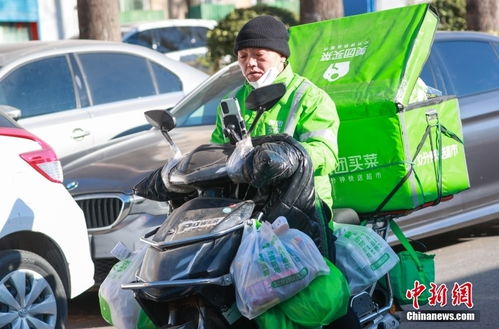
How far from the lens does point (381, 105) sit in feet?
16.0

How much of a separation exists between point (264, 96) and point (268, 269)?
0.72 meters

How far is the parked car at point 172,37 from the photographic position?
23266 millimetres

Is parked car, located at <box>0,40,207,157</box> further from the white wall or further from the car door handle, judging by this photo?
the white wall

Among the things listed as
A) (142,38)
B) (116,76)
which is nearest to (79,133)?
(116,76)

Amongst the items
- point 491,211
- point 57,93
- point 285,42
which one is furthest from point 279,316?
point 57,93

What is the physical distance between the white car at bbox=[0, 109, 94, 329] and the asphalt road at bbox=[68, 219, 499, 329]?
95 cm

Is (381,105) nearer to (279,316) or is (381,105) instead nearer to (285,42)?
(285,42)

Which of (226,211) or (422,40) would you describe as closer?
(226,211)

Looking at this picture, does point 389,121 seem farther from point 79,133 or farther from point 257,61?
point 79,133

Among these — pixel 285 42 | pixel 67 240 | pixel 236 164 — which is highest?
pixel 285 42

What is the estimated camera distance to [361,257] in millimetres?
4266

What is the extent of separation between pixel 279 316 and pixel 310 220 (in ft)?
1.53

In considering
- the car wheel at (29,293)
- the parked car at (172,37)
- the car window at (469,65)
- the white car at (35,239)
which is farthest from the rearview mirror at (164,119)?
the parked car at (172,37)

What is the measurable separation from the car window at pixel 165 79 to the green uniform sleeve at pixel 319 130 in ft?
17.7
